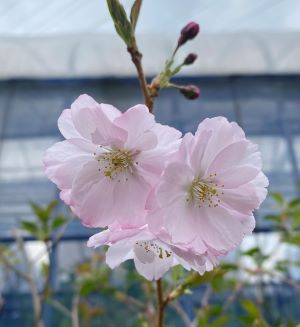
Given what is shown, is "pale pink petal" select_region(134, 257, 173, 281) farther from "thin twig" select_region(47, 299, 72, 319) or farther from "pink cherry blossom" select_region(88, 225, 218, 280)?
"thin twig" select_region(47, 299, 72, 319)

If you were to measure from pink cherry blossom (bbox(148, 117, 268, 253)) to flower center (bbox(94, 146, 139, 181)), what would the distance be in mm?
68

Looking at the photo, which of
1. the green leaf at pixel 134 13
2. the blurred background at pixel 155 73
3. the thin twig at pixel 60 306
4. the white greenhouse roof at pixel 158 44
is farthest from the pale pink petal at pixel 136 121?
the white greenhouse roof at pixel 158 44

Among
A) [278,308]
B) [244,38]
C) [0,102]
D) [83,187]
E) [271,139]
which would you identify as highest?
[83,187]

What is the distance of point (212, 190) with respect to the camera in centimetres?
41

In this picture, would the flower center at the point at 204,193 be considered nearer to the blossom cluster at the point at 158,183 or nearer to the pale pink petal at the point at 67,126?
the blossom cluster at the point at 158,183

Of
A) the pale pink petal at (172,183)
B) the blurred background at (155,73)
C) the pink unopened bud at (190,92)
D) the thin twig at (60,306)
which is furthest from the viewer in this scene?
the blurred background at (155,73)

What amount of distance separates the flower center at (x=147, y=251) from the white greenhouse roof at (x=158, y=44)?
2963mm

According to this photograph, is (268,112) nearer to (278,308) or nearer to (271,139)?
(271,139)

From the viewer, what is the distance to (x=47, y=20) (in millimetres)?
3494

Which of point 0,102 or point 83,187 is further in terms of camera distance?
point 0,102

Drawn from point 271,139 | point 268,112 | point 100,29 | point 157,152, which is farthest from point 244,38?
point 157,152

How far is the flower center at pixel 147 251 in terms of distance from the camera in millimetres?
418

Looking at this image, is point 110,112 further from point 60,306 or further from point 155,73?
point 155,73

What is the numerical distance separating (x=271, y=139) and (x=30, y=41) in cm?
223
